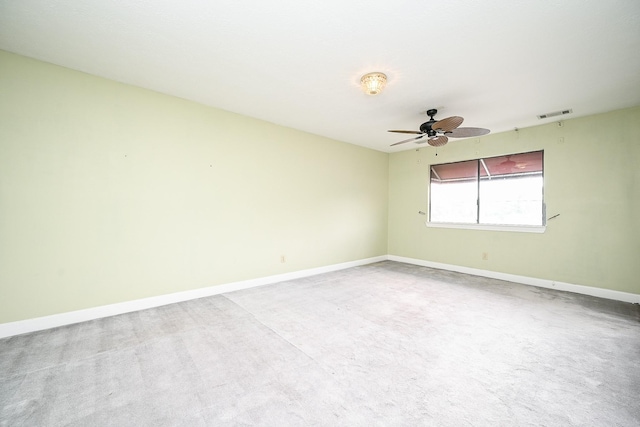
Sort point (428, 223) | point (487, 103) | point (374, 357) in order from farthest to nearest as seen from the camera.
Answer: point (428, 223) → point (487, 103) → point (374, 357)

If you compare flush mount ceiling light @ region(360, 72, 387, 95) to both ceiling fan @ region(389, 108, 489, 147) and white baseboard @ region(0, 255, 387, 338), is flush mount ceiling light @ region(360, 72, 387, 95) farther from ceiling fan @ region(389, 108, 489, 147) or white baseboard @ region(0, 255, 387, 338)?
white baseboard @ region(0, 255, 387, 338)

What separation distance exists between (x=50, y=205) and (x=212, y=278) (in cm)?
196

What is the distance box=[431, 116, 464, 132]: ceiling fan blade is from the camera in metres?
2.98

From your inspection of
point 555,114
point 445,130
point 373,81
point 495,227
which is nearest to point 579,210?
point 495,227

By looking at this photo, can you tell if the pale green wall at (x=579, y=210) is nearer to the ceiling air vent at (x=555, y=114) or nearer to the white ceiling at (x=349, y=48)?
the ceiling air vent at (x=555, y=114)

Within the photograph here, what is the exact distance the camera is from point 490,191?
500 cm

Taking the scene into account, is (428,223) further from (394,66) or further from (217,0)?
(217,0)

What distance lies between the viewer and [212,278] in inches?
149

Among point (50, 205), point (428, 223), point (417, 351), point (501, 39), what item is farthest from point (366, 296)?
point (50, 205)

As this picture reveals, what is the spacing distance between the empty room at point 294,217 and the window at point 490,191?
6 centimetres

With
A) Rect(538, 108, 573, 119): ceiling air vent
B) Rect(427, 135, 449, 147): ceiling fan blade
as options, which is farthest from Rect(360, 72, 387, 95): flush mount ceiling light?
Rect(538, 108, 573, 119): ceiling air vent

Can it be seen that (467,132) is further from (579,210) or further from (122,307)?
(122,307)

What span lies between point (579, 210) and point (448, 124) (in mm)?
2856

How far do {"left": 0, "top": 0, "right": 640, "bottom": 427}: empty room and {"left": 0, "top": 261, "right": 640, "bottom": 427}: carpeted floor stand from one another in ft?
0.07
